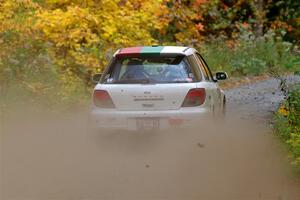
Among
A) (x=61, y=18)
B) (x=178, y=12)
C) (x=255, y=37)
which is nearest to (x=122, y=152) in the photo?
(x=61, y=18)

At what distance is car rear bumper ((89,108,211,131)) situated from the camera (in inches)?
394

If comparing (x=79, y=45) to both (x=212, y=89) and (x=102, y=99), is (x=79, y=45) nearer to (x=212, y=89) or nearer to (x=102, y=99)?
(x=212, y=89)

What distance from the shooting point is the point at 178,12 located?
24.4 metres

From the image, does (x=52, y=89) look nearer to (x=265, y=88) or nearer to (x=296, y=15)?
(x=265, y=88)

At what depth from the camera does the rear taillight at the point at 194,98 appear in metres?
10.1

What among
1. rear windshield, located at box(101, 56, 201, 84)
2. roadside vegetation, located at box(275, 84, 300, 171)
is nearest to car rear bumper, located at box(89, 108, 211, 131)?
rear windshield, located at box(101, 56, 201, 84)

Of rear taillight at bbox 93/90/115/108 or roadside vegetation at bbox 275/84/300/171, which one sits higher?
rear taillight at bbox 93/90/115/108

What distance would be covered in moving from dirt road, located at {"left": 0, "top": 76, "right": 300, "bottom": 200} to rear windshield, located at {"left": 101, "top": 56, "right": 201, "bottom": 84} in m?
0.80

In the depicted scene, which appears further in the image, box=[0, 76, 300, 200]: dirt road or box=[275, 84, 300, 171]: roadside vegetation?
box=[275, 84, 300, 171]: roadside vegetation

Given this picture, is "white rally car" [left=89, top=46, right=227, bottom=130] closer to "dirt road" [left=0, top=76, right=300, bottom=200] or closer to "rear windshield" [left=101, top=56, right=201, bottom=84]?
"rear windshield" [left=101, top=56, right=201, bottom=84]

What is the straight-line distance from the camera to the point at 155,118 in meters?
10.0

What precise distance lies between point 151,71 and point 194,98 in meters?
0.79

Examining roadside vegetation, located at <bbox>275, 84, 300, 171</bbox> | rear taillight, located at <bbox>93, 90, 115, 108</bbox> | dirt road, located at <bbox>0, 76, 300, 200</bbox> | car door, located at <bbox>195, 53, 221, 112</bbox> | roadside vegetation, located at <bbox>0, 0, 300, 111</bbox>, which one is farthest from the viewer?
roadside vegetation, located at <bbox>0, 0, 300, 111</bbox>

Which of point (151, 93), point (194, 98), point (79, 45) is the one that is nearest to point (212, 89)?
point (194, 98)
